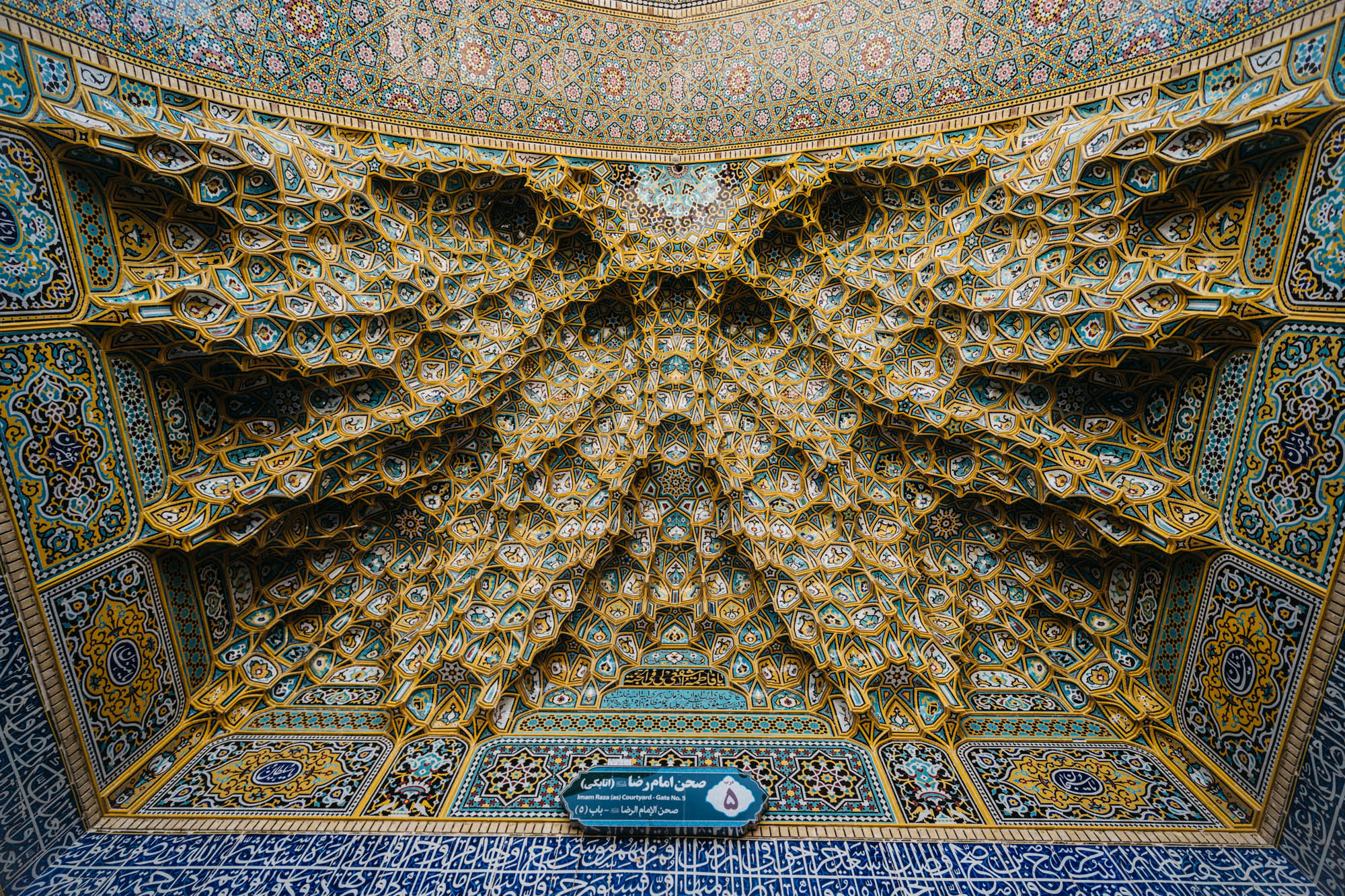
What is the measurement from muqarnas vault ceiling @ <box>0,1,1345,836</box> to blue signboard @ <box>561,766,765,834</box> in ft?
1.17

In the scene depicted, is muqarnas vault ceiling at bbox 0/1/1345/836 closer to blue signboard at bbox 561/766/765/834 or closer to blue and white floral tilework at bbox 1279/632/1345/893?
blue and white floral tilework at bbox 1279/632/1345/893

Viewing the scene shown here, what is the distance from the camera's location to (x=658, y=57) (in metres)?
4.75

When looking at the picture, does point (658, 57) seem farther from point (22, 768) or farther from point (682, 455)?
point (22, 768)

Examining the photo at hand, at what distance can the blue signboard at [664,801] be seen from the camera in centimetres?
397

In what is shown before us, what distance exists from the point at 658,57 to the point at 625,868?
6623 mm

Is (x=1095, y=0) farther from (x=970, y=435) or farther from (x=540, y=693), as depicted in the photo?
(x=540, y=693)

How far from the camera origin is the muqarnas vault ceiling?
3.65 meters

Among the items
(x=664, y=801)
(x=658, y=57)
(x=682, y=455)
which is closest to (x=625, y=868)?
(x=664, y=801)

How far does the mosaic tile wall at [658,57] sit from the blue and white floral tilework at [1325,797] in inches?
176

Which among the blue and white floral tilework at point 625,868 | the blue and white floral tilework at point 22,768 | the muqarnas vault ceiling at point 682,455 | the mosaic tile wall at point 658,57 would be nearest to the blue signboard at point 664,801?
the blue and white floral tilework at point 625,868

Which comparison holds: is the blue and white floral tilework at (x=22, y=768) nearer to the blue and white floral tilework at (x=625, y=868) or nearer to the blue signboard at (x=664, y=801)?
the blue and white floral tilework at (x=625, y=868)

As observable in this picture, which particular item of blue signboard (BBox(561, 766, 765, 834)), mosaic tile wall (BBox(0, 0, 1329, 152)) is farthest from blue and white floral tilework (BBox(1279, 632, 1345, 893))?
mosaic tile wall (BBox(0, 0, 1329, 152))

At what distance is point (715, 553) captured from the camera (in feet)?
18.6

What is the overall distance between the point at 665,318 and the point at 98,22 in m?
4.51
